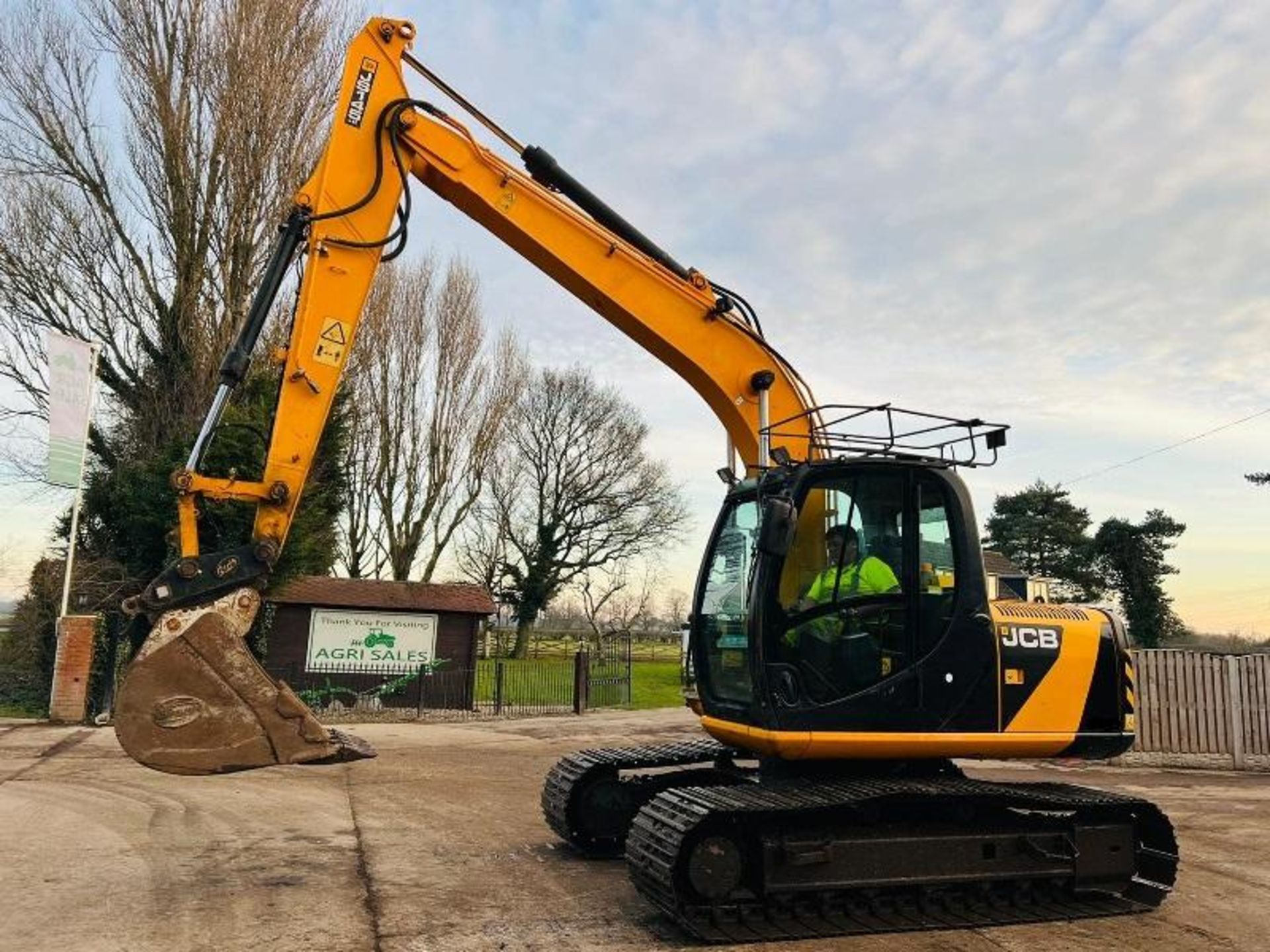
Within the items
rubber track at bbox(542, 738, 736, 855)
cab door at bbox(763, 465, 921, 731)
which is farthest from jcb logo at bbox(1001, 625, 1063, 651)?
rubber track at bbox(542, 738, 736, 855)

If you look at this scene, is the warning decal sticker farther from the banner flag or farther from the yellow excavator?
the banner flag

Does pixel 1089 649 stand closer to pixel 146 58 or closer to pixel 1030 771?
pixel 1030 771

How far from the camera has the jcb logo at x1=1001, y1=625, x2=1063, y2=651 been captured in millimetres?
5453

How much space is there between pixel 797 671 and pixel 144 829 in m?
5.15

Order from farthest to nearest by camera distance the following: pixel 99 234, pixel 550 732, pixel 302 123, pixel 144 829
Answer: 1. pixel 302 123
2. pixel 99 234
3. pixel 550 732
4. pixel 144 829

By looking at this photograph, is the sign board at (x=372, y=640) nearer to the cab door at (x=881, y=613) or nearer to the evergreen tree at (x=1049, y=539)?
the cab door at (x=881, y=613)

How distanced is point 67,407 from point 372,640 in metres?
7.30

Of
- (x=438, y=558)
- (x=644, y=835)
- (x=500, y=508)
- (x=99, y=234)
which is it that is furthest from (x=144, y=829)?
(x=500, y=508)

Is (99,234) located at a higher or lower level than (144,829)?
higher

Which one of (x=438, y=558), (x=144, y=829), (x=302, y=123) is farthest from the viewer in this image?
(x=438, y=558)

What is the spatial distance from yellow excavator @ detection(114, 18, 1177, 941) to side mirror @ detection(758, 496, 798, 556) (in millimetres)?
14

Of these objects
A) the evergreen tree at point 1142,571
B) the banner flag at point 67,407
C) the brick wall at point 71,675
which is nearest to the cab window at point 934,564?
the brick wall at point 71,675

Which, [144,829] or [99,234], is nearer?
[144,829]

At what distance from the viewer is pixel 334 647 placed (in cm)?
1936
